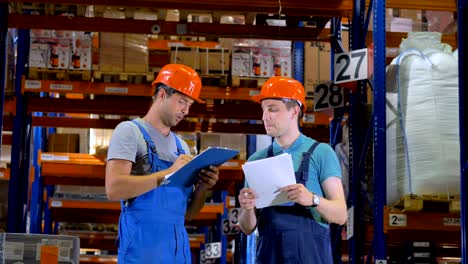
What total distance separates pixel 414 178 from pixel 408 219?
424 mm

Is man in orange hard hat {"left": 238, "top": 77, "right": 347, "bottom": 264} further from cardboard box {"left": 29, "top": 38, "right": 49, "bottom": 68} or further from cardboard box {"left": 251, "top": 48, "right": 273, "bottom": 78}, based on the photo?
cardboard box {"left": 29, "top": 38, "right": 49, "bottom": 68}

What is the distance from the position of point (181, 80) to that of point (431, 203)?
11.8ft

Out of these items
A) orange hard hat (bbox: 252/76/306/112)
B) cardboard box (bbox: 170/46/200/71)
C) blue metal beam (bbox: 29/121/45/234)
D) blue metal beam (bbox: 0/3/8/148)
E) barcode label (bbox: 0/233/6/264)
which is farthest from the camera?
blue metal beam (bbox: 29/121/45/234)

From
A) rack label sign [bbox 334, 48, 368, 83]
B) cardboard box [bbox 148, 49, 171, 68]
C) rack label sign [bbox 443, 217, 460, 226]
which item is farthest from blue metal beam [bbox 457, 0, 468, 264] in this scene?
cardboard box [bbox 148, 49, 171, 68]

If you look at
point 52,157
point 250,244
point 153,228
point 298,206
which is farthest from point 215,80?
point 153,228

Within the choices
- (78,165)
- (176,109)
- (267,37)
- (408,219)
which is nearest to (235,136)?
(78,165)

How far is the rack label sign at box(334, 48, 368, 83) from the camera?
9.00 meters

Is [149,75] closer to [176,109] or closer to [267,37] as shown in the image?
[267,37]

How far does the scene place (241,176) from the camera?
49.0 ft

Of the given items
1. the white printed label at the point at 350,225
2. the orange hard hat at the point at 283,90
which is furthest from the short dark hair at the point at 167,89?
the white printed label at the point at 350,225

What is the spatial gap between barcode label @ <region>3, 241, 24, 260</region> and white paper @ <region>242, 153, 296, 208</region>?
1.83 metres

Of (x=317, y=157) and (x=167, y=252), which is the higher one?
(x=317, y=157)

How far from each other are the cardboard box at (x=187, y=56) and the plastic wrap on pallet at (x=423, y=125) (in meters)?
4.00

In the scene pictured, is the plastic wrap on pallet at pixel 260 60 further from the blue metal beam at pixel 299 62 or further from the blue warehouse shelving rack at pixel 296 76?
the blue metal beam at pixel 299 62
